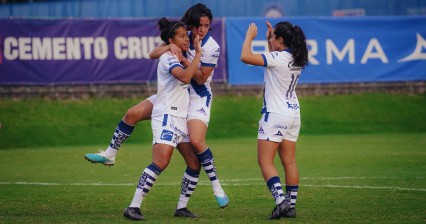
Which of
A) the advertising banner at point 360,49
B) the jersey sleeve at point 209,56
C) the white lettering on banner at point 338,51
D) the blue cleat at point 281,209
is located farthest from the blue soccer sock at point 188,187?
the white lettering on banner at point 338,51

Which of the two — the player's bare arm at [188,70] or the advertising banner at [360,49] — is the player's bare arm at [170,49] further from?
the advertising banner at [360,49]

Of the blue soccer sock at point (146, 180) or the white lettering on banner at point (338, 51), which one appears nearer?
the blue soccer sock at point (146, 180)

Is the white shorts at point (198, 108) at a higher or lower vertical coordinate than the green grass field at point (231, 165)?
higher

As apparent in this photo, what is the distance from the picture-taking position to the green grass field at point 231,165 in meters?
12.3

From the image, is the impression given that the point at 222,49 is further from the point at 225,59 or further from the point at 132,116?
the point at 132,116

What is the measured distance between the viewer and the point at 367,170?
1769cm

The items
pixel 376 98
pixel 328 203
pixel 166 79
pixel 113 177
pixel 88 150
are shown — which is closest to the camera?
pixel 166 79

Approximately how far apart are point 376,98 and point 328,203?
15.7m

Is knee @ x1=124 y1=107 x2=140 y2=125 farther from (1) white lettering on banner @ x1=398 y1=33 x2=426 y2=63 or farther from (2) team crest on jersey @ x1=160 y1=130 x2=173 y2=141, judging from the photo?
(1) white lettering on banner @ x1=398 y1=33 x2=426 y2=63

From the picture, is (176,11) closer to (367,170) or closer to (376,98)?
(376,98)

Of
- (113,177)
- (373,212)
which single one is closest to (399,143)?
(113,177)

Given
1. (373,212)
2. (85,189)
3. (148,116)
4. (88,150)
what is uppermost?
(148,116)

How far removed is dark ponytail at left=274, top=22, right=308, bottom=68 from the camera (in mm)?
11430

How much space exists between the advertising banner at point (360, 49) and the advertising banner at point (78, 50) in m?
2.32
